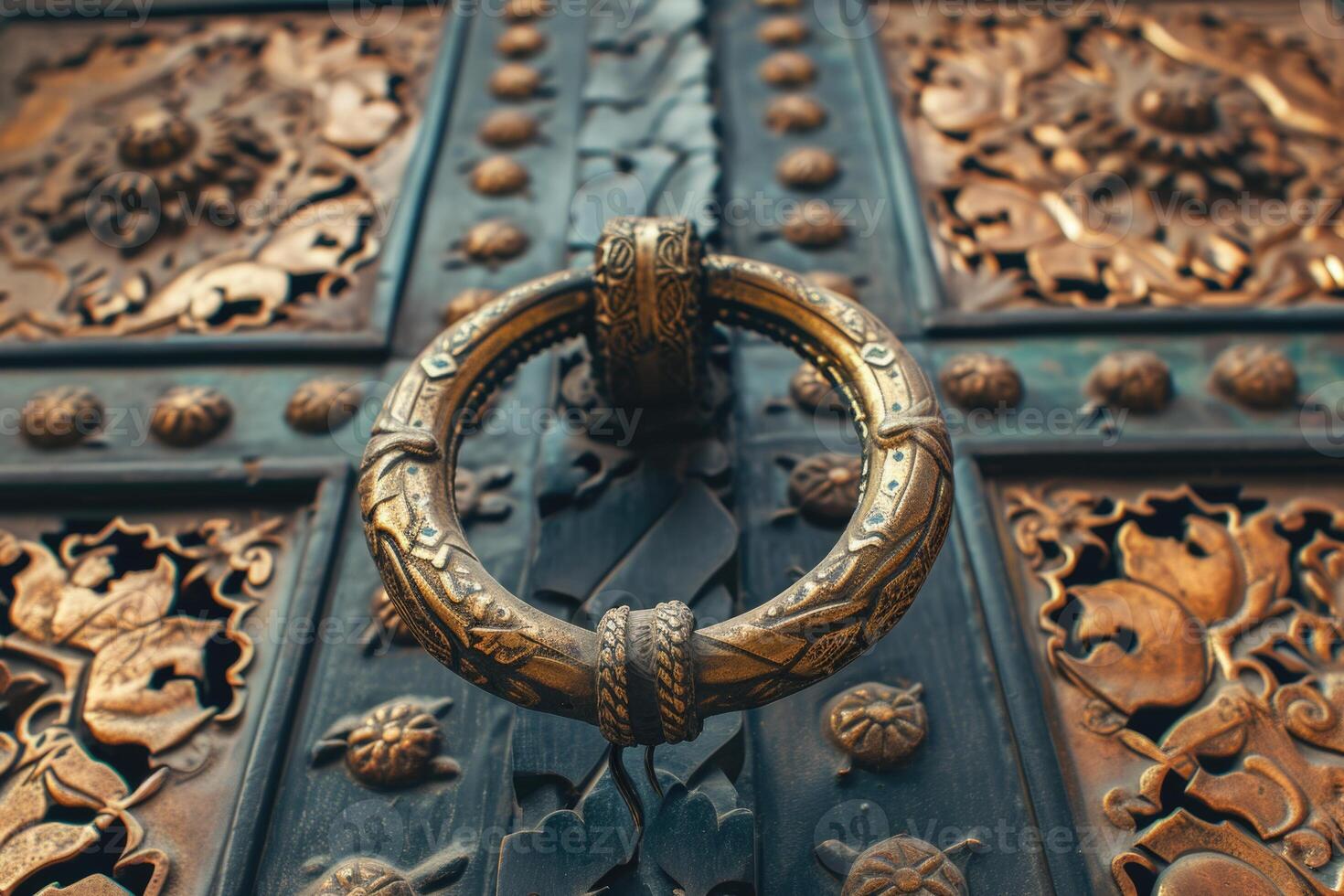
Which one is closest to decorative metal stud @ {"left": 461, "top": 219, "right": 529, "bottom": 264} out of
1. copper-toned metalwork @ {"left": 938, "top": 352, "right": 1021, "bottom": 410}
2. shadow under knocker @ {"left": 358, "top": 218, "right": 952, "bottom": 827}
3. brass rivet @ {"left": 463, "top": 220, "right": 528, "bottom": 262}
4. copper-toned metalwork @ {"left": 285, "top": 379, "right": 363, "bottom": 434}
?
brass rivet @ {"left": 463, "top": 220, "right": 528, "bottom": 262}

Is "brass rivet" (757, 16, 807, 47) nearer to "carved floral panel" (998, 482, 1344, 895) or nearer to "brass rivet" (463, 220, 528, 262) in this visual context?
"brass rivet" (463, 220, 528, 262)

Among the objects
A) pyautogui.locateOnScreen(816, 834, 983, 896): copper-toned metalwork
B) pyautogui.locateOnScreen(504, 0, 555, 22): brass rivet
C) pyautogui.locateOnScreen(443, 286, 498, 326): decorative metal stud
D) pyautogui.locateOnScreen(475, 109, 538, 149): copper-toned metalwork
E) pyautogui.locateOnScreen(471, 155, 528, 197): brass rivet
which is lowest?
pyautogui.locateOnScreen(816, 834, 983, 896): copper-toned metalwork

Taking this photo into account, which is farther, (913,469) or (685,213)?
(685,213)

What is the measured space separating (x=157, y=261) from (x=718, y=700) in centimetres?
87

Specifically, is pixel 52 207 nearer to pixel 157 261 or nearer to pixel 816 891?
pixel 157 261

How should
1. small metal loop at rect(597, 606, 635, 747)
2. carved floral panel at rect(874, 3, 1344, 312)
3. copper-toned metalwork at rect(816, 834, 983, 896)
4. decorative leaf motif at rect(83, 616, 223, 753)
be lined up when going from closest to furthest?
small metal loop at rect(597, 606, 635, 747) < copper-toned metalwork at rect(816, 834, 983, 896) < decorative leaf motif at rect(83, 616, 223, 753) < carved floral panel at rect(874, 3, 1344, 312)

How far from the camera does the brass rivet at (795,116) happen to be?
1300 mm

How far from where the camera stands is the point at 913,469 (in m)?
0.67

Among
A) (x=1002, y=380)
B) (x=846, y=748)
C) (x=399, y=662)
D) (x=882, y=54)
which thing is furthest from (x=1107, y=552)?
(x=882, y=54)

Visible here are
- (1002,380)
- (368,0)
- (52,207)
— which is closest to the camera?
(1002,380)

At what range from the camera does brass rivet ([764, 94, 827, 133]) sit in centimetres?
130

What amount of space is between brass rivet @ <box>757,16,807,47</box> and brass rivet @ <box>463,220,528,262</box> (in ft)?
1.50

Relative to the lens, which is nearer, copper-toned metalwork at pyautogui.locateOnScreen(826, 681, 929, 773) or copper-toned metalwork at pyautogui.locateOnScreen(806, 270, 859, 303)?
copper-toned metalwork at pyautogui.locateOnScreen(826, 681, 929, 773)

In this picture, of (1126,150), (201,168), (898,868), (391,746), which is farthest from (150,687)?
(1126,150)
